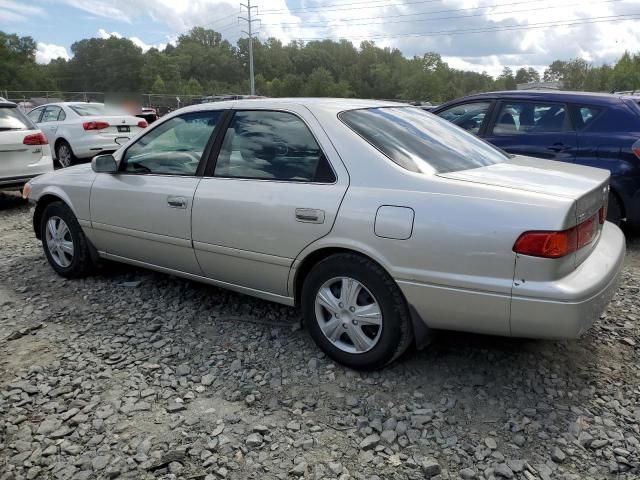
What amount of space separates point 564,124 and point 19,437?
5.57m

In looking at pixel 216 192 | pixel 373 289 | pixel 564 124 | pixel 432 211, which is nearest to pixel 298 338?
pixel 373 289

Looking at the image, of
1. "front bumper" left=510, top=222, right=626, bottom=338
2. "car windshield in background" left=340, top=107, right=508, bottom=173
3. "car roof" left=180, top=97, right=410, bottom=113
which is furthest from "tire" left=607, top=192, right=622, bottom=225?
"front bumper" left=510, top=222, right=626, bottom=338

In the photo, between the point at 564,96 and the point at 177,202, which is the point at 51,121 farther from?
the point at 564,96

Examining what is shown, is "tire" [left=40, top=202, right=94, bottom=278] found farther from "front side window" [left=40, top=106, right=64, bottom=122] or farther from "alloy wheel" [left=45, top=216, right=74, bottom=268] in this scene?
"front side window" [left=40, top=106, right=64, bottom=122]

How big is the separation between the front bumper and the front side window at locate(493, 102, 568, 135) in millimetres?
3600

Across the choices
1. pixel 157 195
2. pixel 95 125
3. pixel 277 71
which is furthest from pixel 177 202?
pixel 277 71

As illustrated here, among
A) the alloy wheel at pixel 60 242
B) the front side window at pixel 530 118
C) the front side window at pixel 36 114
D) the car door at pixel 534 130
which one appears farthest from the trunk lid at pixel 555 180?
the front side window at pixel 36 114

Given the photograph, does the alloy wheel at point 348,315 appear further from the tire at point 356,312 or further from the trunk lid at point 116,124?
the trunk lid at point 116,124

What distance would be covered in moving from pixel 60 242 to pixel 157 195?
57.2 inches

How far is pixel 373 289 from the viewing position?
2900mm

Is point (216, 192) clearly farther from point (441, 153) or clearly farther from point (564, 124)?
point (564, 124)

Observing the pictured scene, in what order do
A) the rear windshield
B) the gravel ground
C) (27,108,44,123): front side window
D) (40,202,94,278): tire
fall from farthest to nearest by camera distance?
(27,108,44,123): front side window, the rear windshield, (40,202,94,278): tire, the gravel ground

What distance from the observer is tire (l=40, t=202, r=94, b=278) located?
458cm

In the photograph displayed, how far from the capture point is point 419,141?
3238 mm
